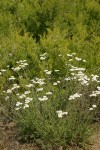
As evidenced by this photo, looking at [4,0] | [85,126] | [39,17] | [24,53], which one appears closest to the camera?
[85,126]

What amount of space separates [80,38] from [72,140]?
2476mm

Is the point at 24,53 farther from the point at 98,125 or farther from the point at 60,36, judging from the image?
the point at 98,125

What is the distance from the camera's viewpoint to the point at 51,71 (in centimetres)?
592

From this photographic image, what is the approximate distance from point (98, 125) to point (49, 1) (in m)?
3.86

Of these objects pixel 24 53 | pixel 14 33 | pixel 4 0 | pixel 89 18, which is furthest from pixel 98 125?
pixel 4 0

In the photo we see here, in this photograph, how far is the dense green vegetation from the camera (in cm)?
494

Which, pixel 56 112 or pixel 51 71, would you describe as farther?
pixel 51 71

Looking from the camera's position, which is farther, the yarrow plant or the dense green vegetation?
the dense green vegetation

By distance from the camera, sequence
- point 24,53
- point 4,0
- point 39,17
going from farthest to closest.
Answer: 1. point 4,0
2. point 39,17
3. point 24,53

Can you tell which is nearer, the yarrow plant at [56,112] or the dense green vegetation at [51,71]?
the yarrow plant at [56,112]

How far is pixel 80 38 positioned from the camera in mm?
7000

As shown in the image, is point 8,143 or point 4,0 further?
point 4,0

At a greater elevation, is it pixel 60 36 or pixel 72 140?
pixel 60 36

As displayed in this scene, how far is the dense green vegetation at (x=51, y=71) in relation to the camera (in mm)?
4938
